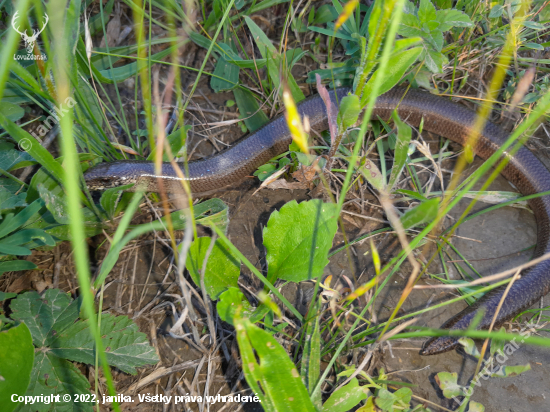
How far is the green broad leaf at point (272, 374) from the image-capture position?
1.06 m

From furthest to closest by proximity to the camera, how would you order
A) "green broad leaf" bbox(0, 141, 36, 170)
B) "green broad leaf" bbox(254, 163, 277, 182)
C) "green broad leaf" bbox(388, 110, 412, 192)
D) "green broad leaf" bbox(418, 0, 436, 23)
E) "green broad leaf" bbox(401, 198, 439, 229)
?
"green broad leaf" bbox(254, 163, 277, 182), "green broad leaf" bbox(0, 141, 36, 170), "green broad leaf" bbox(418, 0, 436, 23), "green broad leaf" bbox(388, 110, 412, 192), "green broad leaf" bbox(401, 198, 439, 229)

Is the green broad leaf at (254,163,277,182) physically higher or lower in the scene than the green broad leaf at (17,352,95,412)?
higher

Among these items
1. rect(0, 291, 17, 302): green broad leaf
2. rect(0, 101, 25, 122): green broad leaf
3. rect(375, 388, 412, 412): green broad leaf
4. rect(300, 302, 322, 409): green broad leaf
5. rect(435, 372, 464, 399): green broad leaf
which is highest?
rect(0, 101, 25, 122): green broad leaf

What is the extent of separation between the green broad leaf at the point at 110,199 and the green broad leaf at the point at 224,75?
92 cm

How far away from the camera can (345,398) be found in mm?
1371

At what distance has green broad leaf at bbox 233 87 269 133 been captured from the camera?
2.38m

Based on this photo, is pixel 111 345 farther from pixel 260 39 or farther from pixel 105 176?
pixel 260 39

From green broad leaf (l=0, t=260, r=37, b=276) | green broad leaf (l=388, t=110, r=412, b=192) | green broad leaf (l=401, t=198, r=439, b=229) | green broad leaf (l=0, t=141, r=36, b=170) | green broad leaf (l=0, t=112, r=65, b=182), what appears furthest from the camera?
green broad leaf (l=0, t=141, r=36, b=170)

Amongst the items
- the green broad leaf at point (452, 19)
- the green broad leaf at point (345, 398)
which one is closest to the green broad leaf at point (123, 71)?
the green broad leaf at point (452, 19)

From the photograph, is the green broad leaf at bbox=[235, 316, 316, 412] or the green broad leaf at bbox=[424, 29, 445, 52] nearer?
the green broad leaf at bbox=[235, 316, 316, 412]

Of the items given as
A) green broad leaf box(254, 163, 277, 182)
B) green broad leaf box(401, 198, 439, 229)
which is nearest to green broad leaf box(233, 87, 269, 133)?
green broad leaf box(254, 163, 277, 182)

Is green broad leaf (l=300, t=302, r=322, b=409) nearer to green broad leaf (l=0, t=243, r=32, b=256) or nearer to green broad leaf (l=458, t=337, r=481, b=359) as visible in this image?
green broad leaf (l=458, t=337, r=481, b=359)

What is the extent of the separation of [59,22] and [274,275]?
3.93 feet

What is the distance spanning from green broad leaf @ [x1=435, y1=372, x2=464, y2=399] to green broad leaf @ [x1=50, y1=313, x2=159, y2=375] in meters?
1.10
